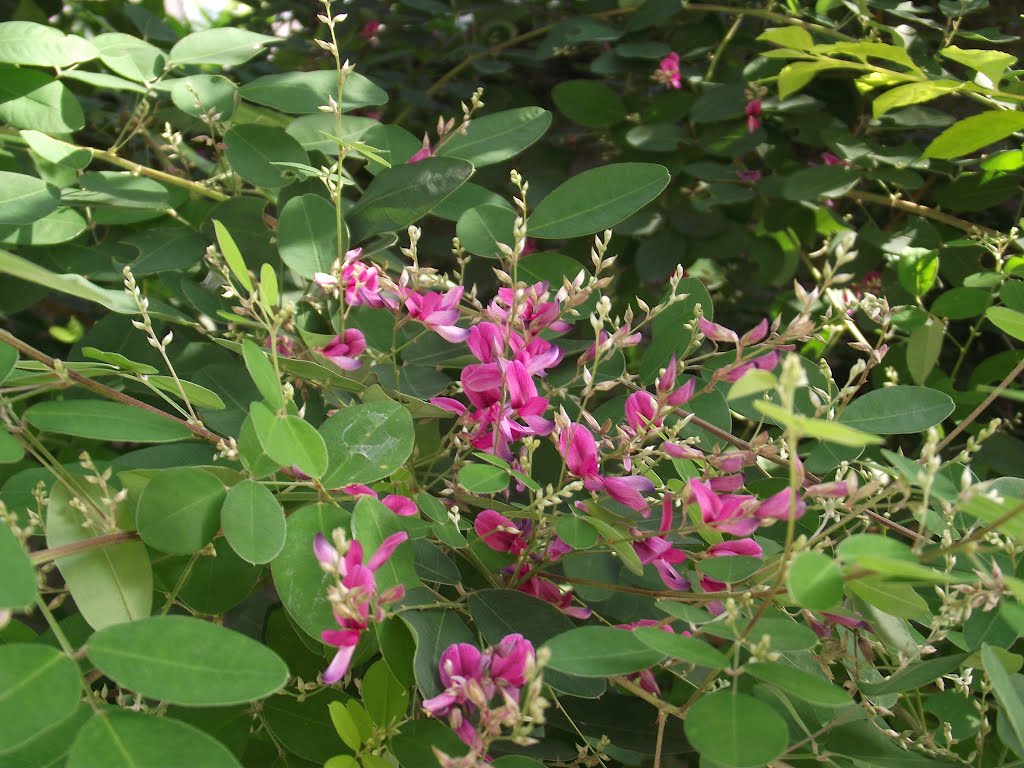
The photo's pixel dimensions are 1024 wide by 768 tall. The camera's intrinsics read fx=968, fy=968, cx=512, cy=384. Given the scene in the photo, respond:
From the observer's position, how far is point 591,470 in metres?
0.69

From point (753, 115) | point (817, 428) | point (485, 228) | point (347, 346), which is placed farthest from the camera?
point (753, 115)

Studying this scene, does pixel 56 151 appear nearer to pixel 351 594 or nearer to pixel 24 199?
pixel 24 199

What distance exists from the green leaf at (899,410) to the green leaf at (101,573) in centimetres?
54

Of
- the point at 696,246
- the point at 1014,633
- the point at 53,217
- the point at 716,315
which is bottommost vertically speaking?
the point at 716,315

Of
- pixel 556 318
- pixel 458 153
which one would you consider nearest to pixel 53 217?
pixel 458 153

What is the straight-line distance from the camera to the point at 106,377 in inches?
40.6

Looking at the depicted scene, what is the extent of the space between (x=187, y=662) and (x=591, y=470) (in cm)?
31

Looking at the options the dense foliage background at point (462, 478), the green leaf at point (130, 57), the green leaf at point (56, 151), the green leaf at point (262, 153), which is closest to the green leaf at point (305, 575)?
the dense foliage background at point (462, 478)

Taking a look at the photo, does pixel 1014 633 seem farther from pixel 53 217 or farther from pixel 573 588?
pixel 53 217

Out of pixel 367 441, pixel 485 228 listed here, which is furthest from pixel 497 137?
pixel 367 441

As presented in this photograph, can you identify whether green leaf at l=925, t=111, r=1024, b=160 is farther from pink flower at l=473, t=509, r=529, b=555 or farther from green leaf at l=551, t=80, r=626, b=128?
pink flower at l=473, t=509, r=529, b=555

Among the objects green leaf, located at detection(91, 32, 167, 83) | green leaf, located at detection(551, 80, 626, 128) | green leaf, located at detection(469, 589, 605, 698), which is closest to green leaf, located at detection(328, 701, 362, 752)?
green leaf, located at detection(469, 589, 605, 698)

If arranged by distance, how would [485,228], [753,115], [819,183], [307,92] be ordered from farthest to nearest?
[753,115] → [819,183] → [307,92] → [485,228]

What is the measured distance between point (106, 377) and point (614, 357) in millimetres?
540
